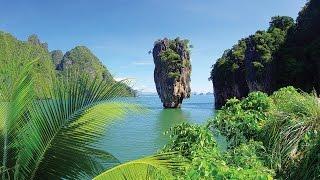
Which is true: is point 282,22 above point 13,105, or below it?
above

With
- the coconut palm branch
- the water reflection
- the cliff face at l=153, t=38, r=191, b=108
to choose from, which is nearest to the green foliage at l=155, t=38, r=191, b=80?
the cliff face at l=153, t=38, r=191, b=108

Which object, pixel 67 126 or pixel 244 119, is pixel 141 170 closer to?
pixel 67 126

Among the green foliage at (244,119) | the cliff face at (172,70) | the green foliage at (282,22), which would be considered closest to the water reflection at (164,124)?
the green foliage at (244,119)

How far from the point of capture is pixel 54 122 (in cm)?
550

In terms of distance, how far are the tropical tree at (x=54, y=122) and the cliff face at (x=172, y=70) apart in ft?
233

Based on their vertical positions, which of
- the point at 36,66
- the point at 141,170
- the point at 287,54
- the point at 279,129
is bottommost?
the point at 141,170

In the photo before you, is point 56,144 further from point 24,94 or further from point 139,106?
point 139,106

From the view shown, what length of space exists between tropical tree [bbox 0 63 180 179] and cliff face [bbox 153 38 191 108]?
71010 mm

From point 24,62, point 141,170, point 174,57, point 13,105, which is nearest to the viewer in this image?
point 141,170

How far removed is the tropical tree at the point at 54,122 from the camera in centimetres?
540

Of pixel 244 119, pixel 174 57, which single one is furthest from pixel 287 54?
pixel 244 119

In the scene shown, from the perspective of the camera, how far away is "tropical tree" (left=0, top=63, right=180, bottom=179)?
5402 mm

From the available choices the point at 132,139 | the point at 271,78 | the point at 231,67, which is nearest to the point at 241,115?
the point at 132,139

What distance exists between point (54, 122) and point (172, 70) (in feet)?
247
